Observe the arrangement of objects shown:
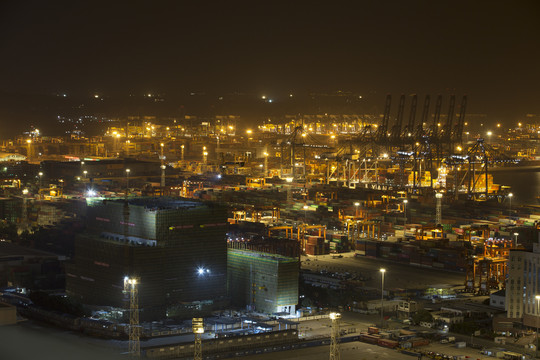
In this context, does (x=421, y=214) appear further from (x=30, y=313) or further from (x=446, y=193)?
(x=30, y=313)

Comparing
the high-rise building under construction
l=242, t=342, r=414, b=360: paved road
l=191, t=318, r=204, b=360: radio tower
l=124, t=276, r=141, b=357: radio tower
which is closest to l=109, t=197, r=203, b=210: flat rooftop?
the high-rise building under construction

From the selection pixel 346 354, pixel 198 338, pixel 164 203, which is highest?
pixel 164 203

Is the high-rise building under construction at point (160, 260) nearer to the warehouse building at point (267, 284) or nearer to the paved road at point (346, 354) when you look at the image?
the warehouse building at point (267, 284)

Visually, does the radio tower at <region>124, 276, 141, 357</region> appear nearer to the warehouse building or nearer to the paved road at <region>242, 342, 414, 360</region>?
the paved road at <region>242, 342, 414, 360</region>

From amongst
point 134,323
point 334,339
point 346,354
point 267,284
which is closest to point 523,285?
point 346,354

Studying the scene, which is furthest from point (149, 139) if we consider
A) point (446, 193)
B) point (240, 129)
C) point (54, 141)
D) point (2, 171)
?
point (446, 193)

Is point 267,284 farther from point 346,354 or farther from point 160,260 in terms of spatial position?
point 346,354
